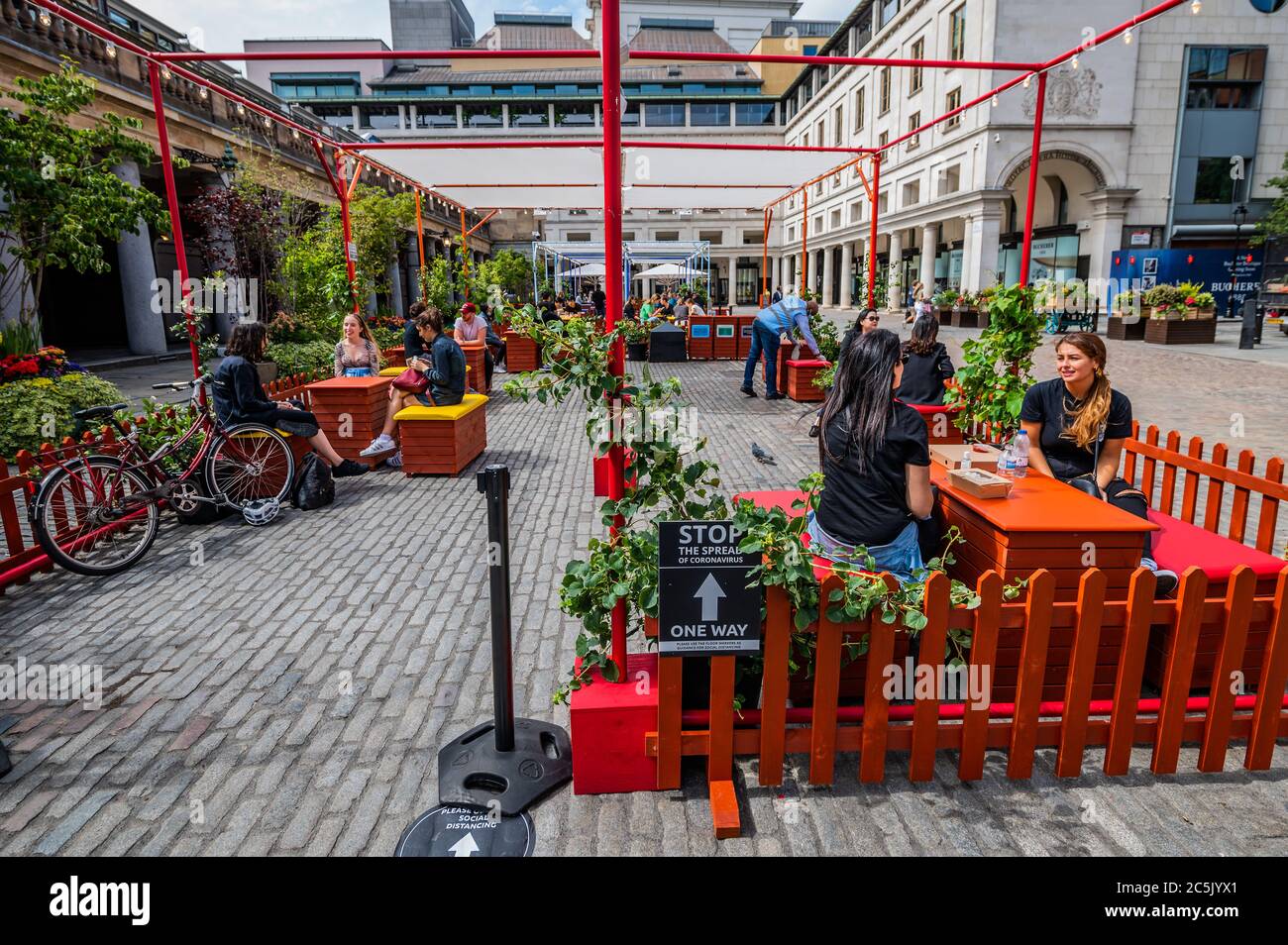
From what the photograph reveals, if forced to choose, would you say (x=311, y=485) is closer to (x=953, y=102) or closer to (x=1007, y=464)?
(x=1007, y=464)

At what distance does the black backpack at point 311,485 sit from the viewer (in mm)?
6969

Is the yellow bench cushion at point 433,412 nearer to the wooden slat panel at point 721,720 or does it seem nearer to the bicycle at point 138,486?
the bicycle at point 138,486

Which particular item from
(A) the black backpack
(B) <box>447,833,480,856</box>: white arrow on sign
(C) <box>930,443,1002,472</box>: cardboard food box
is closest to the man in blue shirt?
(C) <box>930,443,1002,472</box>: cardboard food box

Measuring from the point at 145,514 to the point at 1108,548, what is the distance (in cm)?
681

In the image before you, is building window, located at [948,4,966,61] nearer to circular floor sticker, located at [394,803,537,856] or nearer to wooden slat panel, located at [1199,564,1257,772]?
wooden slat panel, located at [1199,564,1257,772]

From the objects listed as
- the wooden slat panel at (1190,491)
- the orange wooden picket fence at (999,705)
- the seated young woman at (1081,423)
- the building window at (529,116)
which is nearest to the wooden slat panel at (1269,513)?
the wooden slat panel at (1190,491)

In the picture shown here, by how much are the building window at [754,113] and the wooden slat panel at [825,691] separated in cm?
7242

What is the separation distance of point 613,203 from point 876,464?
5.33 feet

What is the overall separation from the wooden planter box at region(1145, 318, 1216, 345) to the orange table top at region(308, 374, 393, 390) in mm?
20835

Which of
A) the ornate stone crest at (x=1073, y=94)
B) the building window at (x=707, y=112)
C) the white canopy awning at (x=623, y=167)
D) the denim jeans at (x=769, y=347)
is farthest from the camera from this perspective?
the building window at (x=707, y=112)

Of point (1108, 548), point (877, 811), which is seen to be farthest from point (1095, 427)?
point (877, 811)

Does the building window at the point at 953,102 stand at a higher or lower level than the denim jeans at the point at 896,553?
higher

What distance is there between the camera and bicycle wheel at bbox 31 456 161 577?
5.15 meters

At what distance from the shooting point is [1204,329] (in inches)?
790
